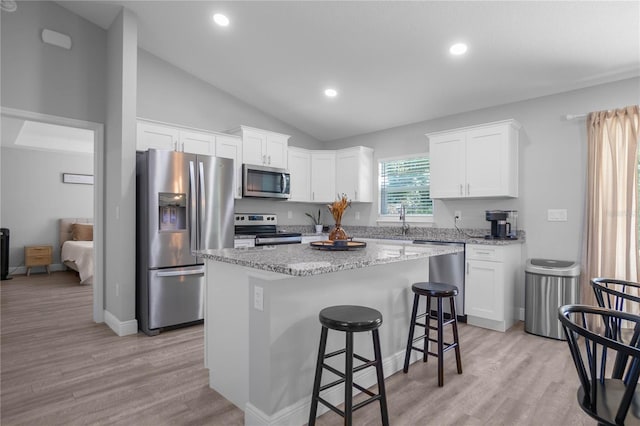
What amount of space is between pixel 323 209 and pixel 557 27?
13.6 ft

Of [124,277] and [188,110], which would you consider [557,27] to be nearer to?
[188,110]

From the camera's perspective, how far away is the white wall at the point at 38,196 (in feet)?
21.8

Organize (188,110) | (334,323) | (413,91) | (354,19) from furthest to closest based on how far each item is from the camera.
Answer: (188,110)
(413,91)
(354,19)
(334,323)

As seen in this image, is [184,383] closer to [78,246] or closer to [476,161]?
[476,161]

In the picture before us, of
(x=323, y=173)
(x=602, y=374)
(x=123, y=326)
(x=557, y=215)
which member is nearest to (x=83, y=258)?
(x=123, y=326)

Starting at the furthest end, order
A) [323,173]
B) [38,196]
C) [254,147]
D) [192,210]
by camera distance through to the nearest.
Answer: [38,196]
[323,173]
[254,147]
[192,210]

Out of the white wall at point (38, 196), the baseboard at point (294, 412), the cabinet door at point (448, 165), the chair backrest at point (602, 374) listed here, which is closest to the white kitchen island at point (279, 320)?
the baseboard at point (294, 412)

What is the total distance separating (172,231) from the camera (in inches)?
140

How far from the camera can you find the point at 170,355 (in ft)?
9.55

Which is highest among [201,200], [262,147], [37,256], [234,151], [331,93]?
[331,93]

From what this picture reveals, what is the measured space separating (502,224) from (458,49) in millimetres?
1912

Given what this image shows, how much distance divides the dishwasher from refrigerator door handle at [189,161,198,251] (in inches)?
100.0

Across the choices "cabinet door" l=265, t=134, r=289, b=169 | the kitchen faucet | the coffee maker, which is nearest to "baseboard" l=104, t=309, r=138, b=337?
"cabinet door" l=265, t=134, r=289, b=169

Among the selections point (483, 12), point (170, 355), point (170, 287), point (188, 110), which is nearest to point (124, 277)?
point (170, 287)
